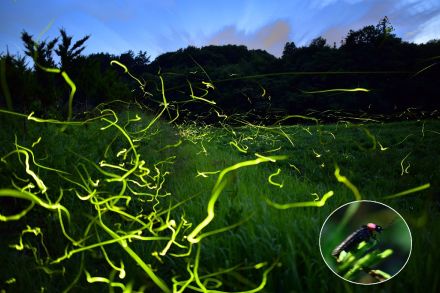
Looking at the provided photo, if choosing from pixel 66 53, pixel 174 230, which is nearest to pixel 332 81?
pixel 66 53

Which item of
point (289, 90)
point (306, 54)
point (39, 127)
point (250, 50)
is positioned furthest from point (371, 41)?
point (39, 127)

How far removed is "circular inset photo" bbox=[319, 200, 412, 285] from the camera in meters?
1.66

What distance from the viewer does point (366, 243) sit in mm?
1648

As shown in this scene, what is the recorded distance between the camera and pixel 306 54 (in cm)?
4203

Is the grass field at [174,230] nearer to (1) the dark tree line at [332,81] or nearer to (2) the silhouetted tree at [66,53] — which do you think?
(2) the silhouetted tree at [66,53]

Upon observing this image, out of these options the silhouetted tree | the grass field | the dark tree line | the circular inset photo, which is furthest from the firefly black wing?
the dark tree line

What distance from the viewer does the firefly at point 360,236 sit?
5.43ft

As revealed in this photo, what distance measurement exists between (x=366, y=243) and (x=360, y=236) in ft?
0.13

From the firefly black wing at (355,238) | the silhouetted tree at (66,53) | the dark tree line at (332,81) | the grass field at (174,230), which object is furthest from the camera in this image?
the dark tree line at (332,81)

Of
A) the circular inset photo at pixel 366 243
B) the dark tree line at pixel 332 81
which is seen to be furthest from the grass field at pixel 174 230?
the dark tree line at pixel 332 81

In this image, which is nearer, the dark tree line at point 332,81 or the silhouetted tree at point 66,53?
the silhouetted tree at point 66,53

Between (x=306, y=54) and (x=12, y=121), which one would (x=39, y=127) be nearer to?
(x=12, y=121)

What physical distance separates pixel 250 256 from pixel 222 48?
54.1m

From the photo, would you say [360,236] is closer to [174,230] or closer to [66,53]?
[174,230]
